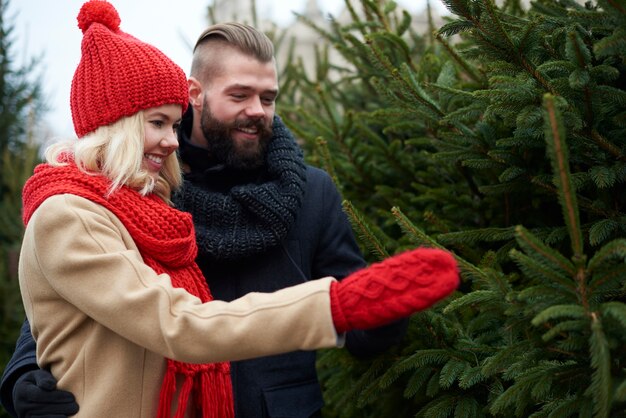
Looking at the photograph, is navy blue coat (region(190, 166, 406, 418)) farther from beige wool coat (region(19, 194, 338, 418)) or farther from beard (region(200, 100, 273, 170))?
beige wool coat (region(19, 194, 338, 418))

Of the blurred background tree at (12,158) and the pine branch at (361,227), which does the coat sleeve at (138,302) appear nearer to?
the pine branch at (361,227)

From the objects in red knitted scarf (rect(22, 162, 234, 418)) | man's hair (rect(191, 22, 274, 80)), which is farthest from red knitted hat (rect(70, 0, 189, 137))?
man's hair (rect(191, 22, 274, 80))

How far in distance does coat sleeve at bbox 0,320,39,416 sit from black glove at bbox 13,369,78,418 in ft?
0.53

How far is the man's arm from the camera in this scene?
2074mm

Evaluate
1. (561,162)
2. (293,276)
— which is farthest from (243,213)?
(561,162)

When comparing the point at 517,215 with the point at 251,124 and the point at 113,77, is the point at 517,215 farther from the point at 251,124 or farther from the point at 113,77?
the point at 113,77

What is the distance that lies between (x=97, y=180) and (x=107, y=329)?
454 mm

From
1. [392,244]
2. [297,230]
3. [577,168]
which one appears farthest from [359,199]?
[577,168]

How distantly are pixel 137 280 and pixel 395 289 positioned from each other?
2.37ft

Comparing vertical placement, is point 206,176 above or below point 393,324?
above

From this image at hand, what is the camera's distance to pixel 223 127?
9.29 ft

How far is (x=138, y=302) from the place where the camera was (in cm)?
188

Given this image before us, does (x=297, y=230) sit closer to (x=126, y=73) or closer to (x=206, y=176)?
(x=206, y=176)

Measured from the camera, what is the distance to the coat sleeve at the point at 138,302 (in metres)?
1.82
